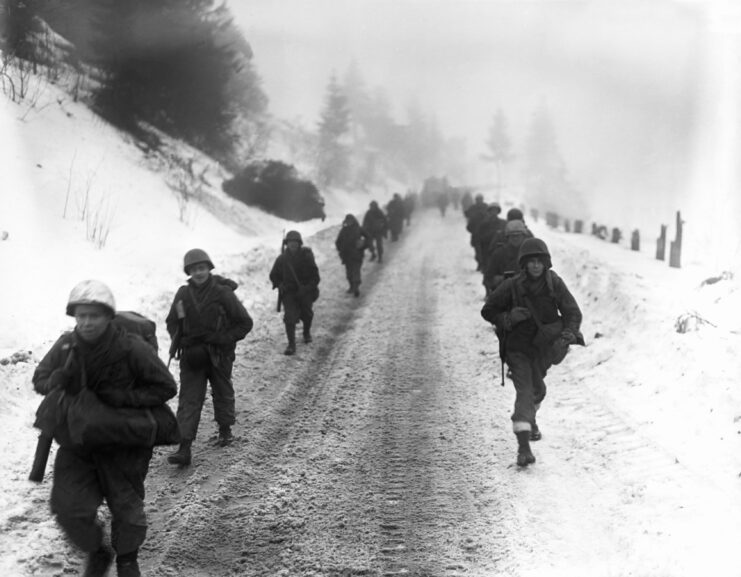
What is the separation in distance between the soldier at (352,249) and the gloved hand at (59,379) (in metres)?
10.8

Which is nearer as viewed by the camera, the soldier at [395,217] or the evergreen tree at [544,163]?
the soldier at [395,217]

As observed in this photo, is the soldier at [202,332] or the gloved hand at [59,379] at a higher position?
the gloved hand at [59,379]

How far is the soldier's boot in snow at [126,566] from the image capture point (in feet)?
12.3

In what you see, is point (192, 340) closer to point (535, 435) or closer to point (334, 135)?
point (535, 435)

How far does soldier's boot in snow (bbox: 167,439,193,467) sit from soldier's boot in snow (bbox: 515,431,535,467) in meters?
3.06

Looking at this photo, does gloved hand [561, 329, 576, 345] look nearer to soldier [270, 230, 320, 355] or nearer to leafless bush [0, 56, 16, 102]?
soldier [270, 230, 320, 355]

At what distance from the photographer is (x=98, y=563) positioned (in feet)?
13.0

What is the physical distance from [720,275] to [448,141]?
106083mm

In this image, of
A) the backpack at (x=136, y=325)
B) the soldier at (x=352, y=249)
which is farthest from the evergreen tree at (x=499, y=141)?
the backpack at (x=136, y=325)

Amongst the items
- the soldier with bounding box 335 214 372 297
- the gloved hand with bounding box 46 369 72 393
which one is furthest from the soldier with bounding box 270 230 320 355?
the gloved hand with bounding box 46 369 72 393

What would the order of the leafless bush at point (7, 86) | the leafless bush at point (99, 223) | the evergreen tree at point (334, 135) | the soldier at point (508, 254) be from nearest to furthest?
the soldier at point (508, 254), the leafless bush at point (99, 223), the leafless bush at point (7, 86), the evergreen tree at point (334, 135)

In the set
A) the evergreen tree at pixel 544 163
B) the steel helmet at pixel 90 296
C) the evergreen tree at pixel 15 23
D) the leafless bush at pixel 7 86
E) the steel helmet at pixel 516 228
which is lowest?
the evergreen tree at pixel 544 163

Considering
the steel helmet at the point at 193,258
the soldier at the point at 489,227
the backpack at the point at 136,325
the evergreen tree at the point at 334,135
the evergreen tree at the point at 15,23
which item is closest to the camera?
the backpack at the point at 136,325

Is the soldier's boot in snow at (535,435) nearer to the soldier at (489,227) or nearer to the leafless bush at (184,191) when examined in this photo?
the soldier at (489,227)
